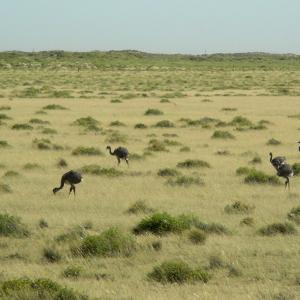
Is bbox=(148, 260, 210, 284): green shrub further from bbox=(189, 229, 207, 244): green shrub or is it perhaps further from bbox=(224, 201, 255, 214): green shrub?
bbox=(224, 201, 255, 214): green shrub

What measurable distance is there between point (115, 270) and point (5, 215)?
3.26 meters

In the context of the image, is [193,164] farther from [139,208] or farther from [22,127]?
[22,127]

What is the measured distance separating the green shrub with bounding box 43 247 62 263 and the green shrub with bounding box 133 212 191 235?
199cm

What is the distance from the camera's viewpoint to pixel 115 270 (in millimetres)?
10984

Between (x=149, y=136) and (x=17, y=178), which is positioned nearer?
(x=17, y=178)

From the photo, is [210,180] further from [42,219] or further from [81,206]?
[42,219]

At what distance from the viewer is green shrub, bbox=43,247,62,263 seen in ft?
38.0

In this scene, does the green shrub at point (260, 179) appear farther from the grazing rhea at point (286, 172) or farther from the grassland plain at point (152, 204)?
the grazing rhea at point (286, 172)

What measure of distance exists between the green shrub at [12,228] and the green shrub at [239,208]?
4208 millimetres

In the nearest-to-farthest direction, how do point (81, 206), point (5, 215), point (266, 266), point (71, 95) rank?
point (266, 266), point (5, 215), point (81, 206), point (71, 95)

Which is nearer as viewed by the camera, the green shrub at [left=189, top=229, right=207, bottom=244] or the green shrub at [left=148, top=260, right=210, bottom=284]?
the green shrub at [left=148, top=260, right=210, bottom=284]

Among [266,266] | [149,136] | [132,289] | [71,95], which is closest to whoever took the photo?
[132,289]

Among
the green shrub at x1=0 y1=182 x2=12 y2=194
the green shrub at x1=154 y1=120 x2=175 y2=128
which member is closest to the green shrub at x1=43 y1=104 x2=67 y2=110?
the green shrub at x1=154 y1=120 x2=175 y2=128

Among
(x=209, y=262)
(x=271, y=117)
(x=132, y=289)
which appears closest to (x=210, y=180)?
(x=209, y=262)
